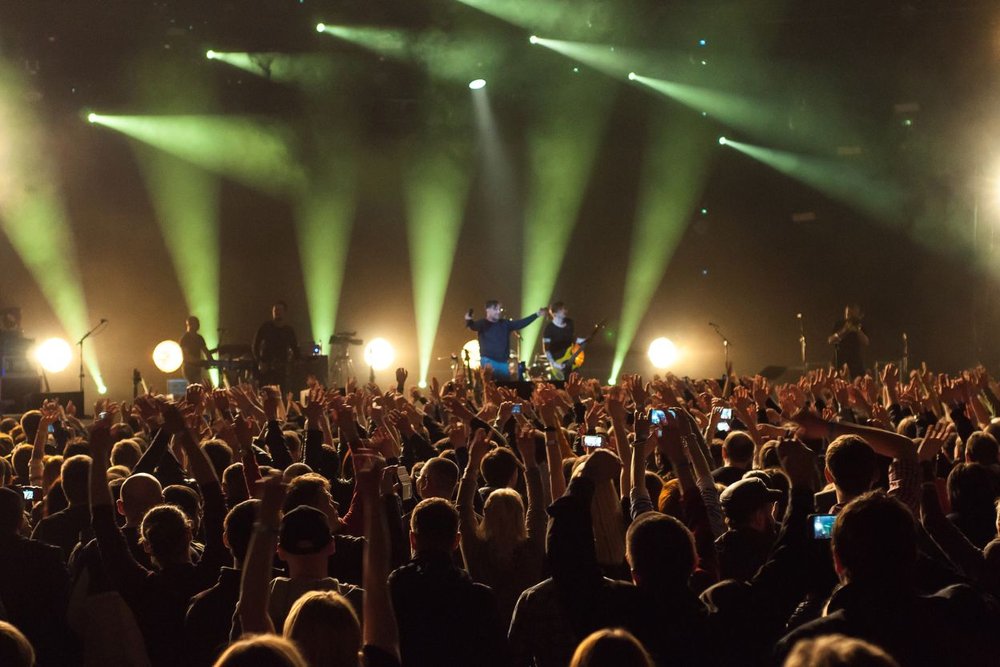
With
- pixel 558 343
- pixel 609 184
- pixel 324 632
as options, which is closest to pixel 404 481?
pixel 324 632

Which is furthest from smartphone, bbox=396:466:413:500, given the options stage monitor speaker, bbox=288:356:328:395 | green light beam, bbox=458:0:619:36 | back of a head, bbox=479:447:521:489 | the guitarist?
green light beam, bbox=458:0:619:36

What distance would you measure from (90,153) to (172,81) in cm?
187

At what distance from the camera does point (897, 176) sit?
694 inches

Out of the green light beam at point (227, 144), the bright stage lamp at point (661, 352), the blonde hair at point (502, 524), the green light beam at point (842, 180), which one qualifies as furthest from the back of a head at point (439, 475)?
the green light beam at point (842, 180)

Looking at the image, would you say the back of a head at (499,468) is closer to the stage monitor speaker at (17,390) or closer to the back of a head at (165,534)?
the back of a head at (165,534)

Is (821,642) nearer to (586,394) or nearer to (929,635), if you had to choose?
(929,635)

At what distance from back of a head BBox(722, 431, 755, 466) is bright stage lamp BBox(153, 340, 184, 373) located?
13418 millimetres

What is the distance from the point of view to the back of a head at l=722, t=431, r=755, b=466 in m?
5.12

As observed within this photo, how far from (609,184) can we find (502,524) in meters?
16.5

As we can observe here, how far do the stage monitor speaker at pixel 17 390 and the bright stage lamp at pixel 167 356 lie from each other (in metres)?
3.29

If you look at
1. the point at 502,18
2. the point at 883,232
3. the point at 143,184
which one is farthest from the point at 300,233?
the point at 883,232

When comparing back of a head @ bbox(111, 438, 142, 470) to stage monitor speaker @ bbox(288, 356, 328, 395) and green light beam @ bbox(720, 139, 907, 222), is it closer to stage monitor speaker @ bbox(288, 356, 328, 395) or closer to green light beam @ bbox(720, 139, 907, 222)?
stage monitor speaker @ bbox(288, 356, 328, 395)

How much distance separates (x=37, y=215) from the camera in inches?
674

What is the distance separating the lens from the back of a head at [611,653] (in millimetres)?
1851
